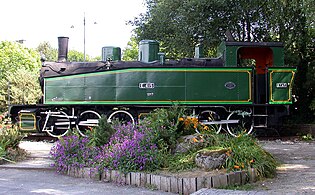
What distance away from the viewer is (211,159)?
588 centimetres

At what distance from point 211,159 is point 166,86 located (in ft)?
21.1

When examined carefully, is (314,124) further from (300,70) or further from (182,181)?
(182,181)

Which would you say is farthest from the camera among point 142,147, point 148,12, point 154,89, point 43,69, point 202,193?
point 148,12

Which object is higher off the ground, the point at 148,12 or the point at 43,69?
the point at 148,12

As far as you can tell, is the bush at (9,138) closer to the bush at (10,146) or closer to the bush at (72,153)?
the bush at (10,146)

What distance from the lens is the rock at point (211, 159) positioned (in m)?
5.85

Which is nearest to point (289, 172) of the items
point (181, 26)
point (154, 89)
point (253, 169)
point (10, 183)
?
point (253, 169)

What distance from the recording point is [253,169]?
5801 millimetres

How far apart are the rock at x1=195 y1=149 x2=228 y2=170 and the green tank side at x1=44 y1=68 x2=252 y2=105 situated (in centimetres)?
595

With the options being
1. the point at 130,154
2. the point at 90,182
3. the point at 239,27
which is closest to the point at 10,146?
the point at 90,182

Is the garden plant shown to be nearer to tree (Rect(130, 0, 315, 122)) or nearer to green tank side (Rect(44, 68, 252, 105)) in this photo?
green tank side (Rect(44, 68, 252, 105))

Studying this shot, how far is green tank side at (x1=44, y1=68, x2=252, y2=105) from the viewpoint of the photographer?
473 inches

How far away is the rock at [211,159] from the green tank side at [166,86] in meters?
5.95

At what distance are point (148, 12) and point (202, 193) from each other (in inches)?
636
